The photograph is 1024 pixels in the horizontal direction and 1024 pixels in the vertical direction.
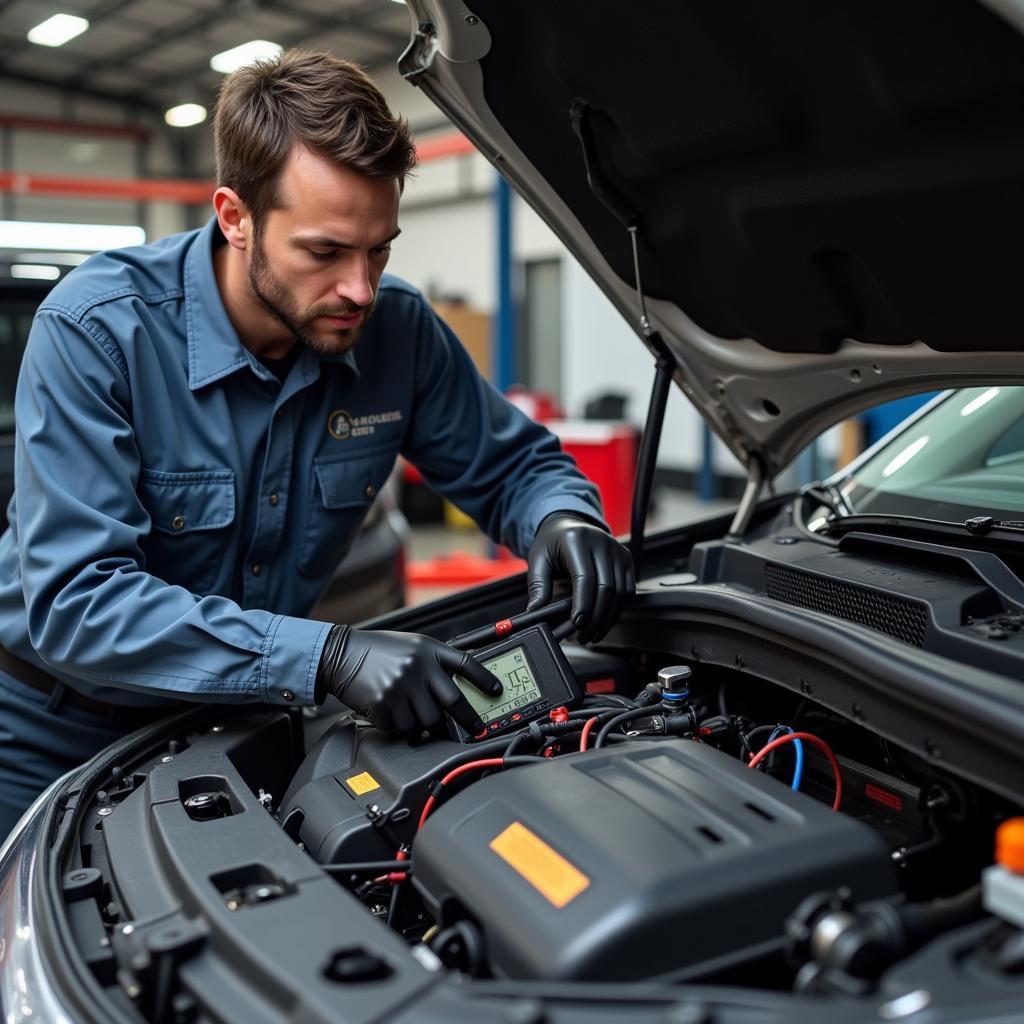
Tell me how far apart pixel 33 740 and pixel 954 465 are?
150 centimetres

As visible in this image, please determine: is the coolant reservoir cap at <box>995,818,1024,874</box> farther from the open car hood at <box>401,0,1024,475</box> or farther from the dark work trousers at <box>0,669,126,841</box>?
the dark work trousers at <box>0,669,126,841</box>

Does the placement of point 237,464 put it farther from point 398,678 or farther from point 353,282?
point 398,678

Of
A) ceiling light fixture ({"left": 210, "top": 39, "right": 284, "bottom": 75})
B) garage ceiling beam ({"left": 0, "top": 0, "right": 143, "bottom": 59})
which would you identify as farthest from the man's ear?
A: ceiling light fixture ({"left": 210, "top": 39, "right": 284, "bottom": 75})

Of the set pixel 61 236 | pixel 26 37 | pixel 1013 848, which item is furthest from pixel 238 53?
pixel 1013 848

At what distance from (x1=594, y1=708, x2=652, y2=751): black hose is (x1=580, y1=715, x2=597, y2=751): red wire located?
1 centimetres

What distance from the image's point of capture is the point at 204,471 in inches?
66.3

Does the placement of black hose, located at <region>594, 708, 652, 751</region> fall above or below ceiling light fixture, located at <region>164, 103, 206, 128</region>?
below

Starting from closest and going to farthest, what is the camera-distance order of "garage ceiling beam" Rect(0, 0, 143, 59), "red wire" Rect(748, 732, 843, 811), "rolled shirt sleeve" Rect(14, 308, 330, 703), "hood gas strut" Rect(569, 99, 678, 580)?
"red wire" Rect(748, 732, 843, 811), "rolled shirt sleeve" Rect(14, 308, 330, 703), "hood gas strut" Rect(569, 99, 678, 580), "garage ceiling beam" Rect(0, 0, 143, 59)

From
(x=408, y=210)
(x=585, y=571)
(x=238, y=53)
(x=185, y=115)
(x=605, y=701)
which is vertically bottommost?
(x=605, y=701)

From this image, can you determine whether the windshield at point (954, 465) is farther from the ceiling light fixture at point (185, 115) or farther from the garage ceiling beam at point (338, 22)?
the ceiling light fixture at point (185, 115)

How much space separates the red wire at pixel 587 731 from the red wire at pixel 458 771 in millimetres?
114

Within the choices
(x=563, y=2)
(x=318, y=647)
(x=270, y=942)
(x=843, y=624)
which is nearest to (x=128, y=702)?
(x=318, y=647)

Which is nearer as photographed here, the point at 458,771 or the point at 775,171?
the point at 458,771

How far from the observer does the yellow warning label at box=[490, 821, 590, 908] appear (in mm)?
963
